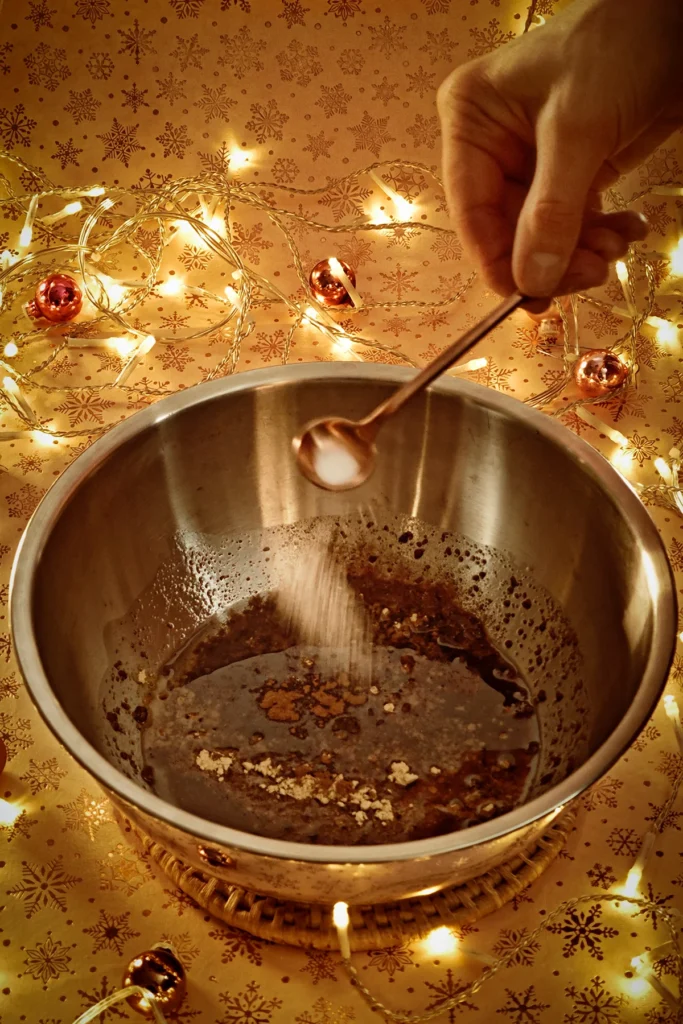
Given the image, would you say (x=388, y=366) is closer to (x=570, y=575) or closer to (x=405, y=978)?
(x=570, y=575)

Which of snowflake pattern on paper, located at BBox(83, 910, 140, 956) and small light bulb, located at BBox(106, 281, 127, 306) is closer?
snowflake pattern on paper, located at BBox(83, 910, 140, 956)

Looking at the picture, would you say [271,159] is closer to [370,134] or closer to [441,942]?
[370,134]

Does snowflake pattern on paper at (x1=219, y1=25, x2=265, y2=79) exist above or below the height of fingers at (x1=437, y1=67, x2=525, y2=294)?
above

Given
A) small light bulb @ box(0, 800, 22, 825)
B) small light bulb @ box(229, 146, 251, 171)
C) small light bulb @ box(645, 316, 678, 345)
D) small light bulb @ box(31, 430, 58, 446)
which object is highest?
small light bulb @ box(229, 146, 251, 171)

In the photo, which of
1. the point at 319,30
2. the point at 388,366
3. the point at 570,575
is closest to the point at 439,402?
the point at 388,366

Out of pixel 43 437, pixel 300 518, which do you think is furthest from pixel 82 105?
pixel 300 518

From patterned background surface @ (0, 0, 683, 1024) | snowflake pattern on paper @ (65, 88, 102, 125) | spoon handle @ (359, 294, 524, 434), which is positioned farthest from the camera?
snowflake pattern on paper @ (65, 88, 102, 125)

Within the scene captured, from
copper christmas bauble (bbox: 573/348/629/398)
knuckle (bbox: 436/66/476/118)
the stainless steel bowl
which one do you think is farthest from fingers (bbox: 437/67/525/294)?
copper christmas bauble (bbox: 573/348/629/398)

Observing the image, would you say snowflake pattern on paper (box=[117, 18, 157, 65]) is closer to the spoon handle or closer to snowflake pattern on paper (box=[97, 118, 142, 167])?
snowflake pattern on paper (box=[97, 118, 142, 167])
